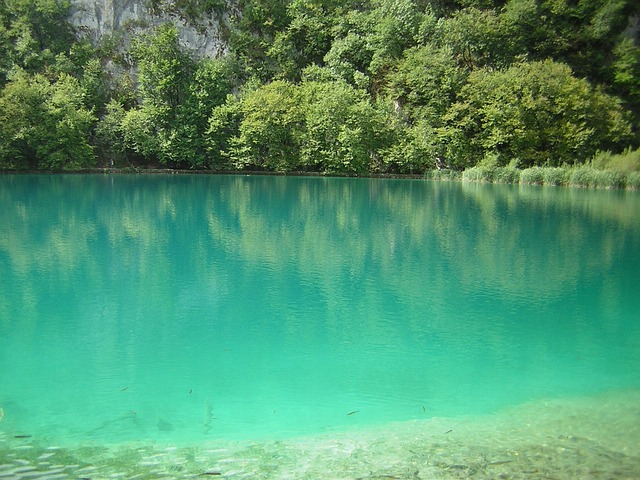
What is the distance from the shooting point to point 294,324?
273 inches

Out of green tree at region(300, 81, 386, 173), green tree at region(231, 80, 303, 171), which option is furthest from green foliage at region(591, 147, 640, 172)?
green tree at region(231, 80, 303, 171)

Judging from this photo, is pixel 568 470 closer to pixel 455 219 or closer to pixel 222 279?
pixel 222 279

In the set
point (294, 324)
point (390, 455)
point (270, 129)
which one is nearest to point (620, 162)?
A: point (270, 129)

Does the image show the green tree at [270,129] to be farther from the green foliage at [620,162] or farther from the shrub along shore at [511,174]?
the green foliage at [620,162]

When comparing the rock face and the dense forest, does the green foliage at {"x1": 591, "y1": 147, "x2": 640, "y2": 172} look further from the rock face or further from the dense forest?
the rock face

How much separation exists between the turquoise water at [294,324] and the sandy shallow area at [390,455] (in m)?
0.21

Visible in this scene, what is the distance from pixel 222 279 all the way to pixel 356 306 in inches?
99.7

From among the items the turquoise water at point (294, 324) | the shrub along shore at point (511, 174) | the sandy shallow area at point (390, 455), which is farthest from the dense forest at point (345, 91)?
the sandy shallow area at point (390, 455)

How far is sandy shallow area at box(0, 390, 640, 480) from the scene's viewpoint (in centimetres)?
370

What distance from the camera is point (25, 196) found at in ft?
69.2

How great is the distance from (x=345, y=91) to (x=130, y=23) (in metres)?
19.5

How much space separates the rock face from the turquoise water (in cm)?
3343

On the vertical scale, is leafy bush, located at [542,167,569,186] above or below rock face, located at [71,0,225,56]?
below

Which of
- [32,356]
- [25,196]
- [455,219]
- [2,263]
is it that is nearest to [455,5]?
[455,219]
